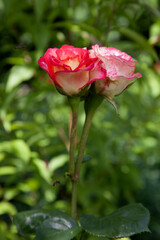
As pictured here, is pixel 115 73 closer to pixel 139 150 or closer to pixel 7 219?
pixel 139 150

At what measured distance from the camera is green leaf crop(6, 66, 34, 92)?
889mm

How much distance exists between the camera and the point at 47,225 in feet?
1.37

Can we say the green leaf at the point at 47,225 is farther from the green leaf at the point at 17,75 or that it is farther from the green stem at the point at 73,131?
the green leaf at the point at 17,75

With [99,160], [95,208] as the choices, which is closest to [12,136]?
[99,160]

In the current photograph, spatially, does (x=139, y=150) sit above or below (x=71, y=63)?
below

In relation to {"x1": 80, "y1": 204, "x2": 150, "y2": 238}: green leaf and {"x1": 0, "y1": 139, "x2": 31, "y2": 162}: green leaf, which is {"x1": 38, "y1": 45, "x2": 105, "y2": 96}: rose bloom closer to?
{"x1": 80, "y1": 204, "x2": 150, "y2": 238}: green leaf

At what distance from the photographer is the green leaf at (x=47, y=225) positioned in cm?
40

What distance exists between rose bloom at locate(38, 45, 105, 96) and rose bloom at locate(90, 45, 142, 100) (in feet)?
0.05

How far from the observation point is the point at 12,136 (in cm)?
96

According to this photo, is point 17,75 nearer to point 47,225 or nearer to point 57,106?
point 57,106

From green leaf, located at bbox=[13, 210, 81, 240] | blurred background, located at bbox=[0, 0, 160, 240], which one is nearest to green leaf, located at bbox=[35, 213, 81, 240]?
green leaf, located at bbox=[13, 210, 81, 240]

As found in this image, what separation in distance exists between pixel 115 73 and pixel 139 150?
85cm

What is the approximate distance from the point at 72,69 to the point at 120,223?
0.21m

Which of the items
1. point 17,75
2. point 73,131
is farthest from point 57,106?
point 73,131
